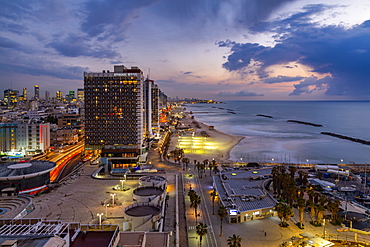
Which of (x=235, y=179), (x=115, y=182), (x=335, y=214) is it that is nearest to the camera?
(x=335, y=214)

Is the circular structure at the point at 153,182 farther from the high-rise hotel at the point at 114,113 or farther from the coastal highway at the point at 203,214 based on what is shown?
the high-rise hotel at the point at 114,113

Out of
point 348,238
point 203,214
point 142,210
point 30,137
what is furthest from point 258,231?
point 30,137

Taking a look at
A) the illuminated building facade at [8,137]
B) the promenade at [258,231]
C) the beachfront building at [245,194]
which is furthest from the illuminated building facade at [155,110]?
the promenade at [258,231]

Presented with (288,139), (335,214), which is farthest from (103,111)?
(288,139)

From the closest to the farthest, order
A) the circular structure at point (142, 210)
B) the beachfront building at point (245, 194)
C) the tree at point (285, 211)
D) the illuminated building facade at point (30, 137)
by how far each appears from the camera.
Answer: the circular structure at point (142, 210), the tree at point (285, 211), the beachfront building at point (245, 194), the illuminated building facade at point (30, 137)

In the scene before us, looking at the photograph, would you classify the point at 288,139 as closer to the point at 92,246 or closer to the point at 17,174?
the point at 17,174

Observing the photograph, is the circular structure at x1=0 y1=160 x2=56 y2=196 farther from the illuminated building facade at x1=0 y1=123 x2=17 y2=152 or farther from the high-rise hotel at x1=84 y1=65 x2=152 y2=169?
the illuminated building facade at x1=0 y1=123 x2=17 y2=152
